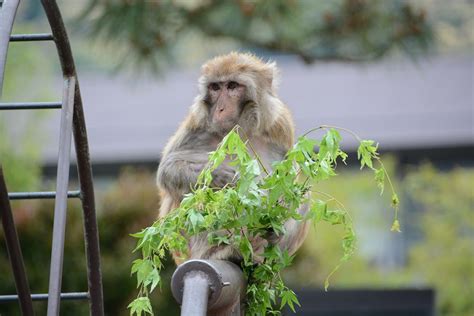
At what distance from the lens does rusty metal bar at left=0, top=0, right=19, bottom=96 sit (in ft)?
8.39

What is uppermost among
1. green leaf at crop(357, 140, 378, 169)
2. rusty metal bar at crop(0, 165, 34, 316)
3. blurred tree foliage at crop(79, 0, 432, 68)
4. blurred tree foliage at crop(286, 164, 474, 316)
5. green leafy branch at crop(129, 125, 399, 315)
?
blurred tree foliage at crop(79, 0, 432, 68)

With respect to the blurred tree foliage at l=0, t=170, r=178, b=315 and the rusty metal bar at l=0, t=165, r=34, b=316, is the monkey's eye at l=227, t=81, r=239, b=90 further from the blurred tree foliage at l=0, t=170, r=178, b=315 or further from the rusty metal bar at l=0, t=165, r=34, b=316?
the blurred tree foliage at l=0, t=170, r=178, b=315

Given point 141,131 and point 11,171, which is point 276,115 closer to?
point 11,171

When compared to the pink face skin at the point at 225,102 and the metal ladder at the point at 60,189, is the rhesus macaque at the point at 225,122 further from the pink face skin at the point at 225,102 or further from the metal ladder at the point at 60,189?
the metal ladder at the point at 60,189

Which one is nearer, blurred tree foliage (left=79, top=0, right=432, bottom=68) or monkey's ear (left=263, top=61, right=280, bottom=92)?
monkey's ear (left=263, top=61, right=280, bottom=92)

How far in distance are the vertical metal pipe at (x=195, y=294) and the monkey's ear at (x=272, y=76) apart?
224 centimetres

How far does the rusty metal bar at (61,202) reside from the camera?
9.20ft

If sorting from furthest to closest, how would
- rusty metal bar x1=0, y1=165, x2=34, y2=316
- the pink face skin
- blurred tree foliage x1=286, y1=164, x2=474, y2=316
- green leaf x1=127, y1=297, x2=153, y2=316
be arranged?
blurred tree foliage x1=286, y1=164, x2=474, y2=316 < the pink face skin < rusty metal bar x1=0, y1=165, x2=34, y2=316 < green leaf x1=127, y1=297, x2=153, y2=316

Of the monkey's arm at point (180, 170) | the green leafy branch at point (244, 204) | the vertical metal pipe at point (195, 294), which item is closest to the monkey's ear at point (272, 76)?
the monkey's arm at point (180, 170)

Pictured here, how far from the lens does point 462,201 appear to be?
1259cm

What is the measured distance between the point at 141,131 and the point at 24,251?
7.78 m

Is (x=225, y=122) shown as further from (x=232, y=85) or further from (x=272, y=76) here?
(x=272, y=76)

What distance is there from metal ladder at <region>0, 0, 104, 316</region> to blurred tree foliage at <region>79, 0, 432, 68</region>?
376cm

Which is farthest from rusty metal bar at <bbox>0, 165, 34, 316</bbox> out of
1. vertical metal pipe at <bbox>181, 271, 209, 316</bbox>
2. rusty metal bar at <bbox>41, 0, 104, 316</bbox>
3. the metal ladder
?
vertical metal pipe at <bbox>181, 271, 209, 316</bbox>
